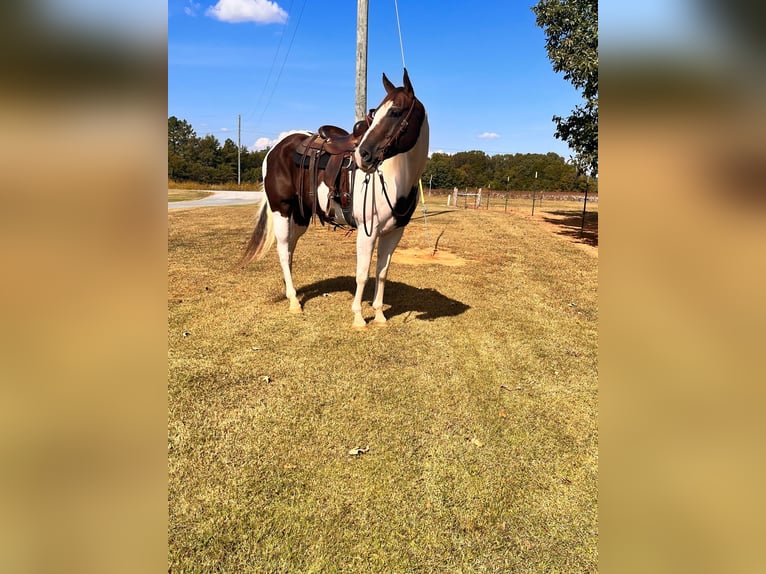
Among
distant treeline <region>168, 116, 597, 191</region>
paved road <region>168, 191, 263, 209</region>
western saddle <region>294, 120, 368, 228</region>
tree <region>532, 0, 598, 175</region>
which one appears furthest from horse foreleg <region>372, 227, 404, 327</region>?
distant treeline <region>168, 116, 597, 191</region>

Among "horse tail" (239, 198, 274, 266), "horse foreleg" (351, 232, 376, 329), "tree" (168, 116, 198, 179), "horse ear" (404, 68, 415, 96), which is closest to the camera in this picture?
"horse ear" (404, 68, 415, 96)

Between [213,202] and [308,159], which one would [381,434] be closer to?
[308,159]

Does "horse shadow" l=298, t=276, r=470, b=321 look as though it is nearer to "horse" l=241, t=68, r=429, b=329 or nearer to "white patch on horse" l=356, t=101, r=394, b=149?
"horse" l=241, t=68, r=429, b=329

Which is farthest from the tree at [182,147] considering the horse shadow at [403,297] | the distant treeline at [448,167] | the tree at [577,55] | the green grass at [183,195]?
Result: the horse shadow at [403,297]

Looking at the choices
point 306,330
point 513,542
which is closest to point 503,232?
point 306,330

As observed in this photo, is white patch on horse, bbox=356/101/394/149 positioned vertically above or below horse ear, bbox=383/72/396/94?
below

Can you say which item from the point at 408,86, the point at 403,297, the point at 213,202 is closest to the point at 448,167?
the point at 213,202

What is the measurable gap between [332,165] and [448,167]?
6235 centimetres

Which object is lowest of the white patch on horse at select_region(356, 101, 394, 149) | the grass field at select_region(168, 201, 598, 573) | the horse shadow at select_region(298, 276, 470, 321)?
the grass field at select_region(168, 201, 598, 573)

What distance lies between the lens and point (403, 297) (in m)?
6.29

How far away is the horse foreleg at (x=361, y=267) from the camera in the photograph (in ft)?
15.2

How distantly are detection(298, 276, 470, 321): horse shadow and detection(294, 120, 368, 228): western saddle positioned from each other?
53.1 inches

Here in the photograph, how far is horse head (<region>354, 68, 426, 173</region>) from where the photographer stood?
3748mm
